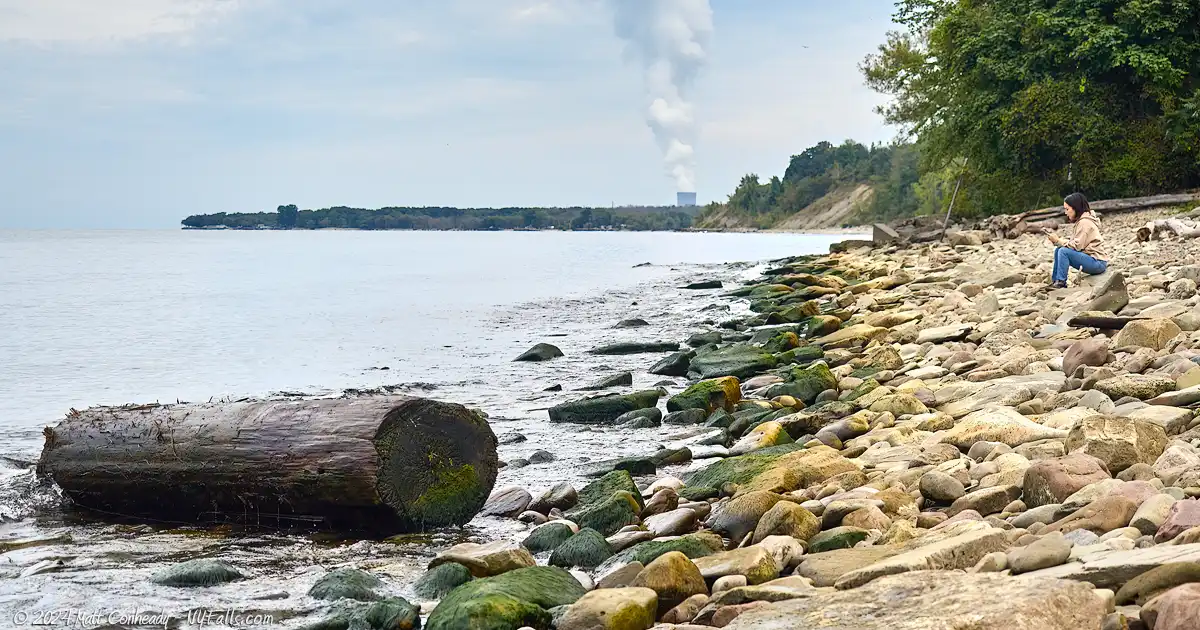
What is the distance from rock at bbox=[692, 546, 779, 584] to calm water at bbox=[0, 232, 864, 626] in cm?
169

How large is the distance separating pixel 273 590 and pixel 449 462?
1502 mm

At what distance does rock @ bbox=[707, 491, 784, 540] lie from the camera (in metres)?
5.31

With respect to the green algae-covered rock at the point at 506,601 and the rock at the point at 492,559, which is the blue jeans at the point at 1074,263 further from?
the green algae-covered rock at the point at 506,601

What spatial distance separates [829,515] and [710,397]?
4.75 metres

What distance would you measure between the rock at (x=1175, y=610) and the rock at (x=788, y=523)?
2004mm

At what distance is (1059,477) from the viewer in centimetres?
440

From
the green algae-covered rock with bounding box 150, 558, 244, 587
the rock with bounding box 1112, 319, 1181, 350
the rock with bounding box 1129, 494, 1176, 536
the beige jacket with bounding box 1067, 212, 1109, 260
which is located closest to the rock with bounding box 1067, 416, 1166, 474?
the rock with bounding box 1129, 494, 1176, 536

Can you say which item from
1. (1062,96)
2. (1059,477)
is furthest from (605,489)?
(1062,96)

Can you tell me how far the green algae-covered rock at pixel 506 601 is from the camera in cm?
414

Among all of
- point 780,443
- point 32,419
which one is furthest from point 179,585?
point 32,419

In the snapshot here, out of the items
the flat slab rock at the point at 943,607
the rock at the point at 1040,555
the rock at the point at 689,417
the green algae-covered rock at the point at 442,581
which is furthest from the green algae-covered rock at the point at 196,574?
the rock at the point at 689,417

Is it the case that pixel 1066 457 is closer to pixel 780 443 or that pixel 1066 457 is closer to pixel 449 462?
pixel 780 443

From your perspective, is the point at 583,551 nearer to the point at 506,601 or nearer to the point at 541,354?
the point at 506,601

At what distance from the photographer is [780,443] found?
7.25m
